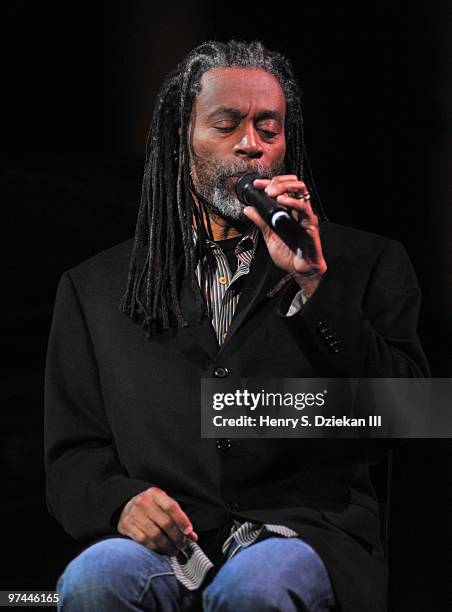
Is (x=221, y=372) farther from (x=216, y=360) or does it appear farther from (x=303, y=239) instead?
(x=303, y=239)

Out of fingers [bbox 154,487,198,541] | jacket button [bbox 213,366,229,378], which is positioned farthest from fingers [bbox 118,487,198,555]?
jacket button [bbox 213,366,229,378]

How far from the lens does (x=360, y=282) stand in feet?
6.48

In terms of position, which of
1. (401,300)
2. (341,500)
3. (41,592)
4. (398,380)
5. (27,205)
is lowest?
(41,592)

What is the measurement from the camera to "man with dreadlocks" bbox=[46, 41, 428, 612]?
170cm

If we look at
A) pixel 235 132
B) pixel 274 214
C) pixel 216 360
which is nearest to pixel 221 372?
pixel 216 360

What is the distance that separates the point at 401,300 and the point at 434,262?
268 millimetres

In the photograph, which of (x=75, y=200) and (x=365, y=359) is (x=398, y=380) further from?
(x=75, y=200)

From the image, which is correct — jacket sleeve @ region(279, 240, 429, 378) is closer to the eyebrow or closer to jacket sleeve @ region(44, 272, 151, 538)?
the eyebrow

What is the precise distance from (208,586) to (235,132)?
0.89m

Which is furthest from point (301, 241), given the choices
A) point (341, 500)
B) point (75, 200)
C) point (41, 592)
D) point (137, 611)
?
point (41, 592)

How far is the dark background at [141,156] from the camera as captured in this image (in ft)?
7.17

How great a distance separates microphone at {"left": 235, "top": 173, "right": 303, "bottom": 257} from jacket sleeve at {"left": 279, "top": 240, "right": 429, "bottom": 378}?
0.31 ft

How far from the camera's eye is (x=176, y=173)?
222 cm

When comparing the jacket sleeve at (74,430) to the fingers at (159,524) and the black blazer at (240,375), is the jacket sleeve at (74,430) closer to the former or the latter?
Result: the black blazer at (240,375)
